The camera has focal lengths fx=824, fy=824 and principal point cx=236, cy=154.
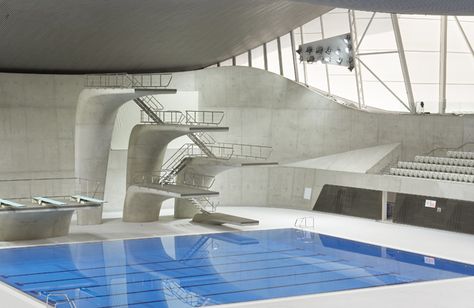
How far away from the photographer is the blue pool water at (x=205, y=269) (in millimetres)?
19469

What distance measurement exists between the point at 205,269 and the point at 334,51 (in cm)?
1468

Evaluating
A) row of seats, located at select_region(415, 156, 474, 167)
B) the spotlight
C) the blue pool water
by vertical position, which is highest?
the spotlight

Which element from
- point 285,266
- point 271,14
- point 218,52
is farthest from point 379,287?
point 218,52

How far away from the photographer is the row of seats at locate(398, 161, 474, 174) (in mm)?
30781

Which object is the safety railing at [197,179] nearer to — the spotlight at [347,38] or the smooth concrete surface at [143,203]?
the smooth concrete surface at [143,203]

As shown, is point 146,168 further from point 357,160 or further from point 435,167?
point 435,167

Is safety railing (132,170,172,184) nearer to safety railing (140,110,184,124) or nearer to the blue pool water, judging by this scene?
safety railing (140,110,184,124)

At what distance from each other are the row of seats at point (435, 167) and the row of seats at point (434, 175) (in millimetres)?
449

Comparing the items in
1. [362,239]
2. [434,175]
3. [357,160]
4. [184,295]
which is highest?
[357,160]

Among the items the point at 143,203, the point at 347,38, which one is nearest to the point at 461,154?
the point at 347,38

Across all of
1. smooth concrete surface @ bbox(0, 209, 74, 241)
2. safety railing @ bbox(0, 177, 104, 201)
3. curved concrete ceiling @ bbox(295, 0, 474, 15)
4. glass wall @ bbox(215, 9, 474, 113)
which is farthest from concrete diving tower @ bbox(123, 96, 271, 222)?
curved concrete ceiling @ bbox(295, 0, 474, 15)

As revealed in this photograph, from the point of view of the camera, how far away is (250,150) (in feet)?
120

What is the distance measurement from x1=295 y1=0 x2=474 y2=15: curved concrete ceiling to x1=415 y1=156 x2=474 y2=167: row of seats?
21.1m

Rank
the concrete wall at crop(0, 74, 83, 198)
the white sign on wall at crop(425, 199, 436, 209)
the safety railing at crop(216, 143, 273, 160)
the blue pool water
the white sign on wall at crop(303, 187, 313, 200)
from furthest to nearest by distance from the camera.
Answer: the safety railing at crop(216, 143, 273, 160) < the white sign on wall at crop(303, 187, 313, 200) < the white sign on wall at crop(425, 199, 436, 209) < the concrete wall at crop(0, 74, 83, 198) < the blue pool water
